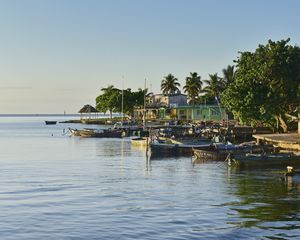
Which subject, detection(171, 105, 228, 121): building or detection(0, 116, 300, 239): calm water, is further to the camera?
detection(171, 105, 228, 121): building

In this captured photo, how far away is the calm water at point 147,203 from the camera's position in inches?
1119

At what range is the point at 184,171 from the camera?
177 ft

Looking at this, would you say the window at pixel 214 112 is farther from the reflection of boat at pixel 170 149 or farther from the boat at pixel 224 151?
the boat at pixel 224 151

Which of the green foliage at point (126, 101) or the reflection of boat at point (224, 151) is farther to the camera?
the green foliage at point (126, 101)

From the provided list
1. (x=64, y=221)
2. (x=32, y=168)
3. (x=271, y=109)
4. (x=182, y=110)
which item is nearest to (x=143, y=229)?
(x=64, y=221)

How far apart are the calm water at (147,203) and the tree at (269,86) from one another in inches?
851

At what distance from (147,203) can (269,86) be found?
47.0 meters

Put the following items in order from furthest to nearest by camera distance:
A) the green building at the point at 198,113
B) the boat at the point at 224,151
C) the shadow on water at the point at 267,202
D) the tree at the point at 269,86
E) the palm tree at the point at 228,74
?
1. the green building at the point at 198,113
2. the palm tree at the point at 228,74
3. the tree at the point at 269,86
4. the boat at the point at 224,151
5. the shadow on water at the point at 267,202

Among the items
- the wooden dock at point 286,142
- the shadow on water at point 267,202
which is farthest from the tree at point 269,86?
the shadow on water at point 267,202

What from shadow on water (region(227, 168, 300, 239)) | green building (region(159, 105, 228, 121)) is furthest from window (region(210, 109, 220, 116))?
shadow on water (region(227, 168, 300, 239))

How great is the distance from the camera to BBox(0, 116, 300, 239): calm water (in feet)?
93.2

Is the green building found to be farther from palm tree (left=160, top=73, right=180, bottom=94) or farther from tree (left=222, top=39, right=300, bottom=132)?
tree (left=222, top=39, right=300, bottom=132)

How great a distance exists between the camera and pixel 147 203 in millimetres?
35969

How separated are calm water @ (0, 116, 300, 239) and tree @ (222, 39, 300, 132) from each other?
21.6 metres
